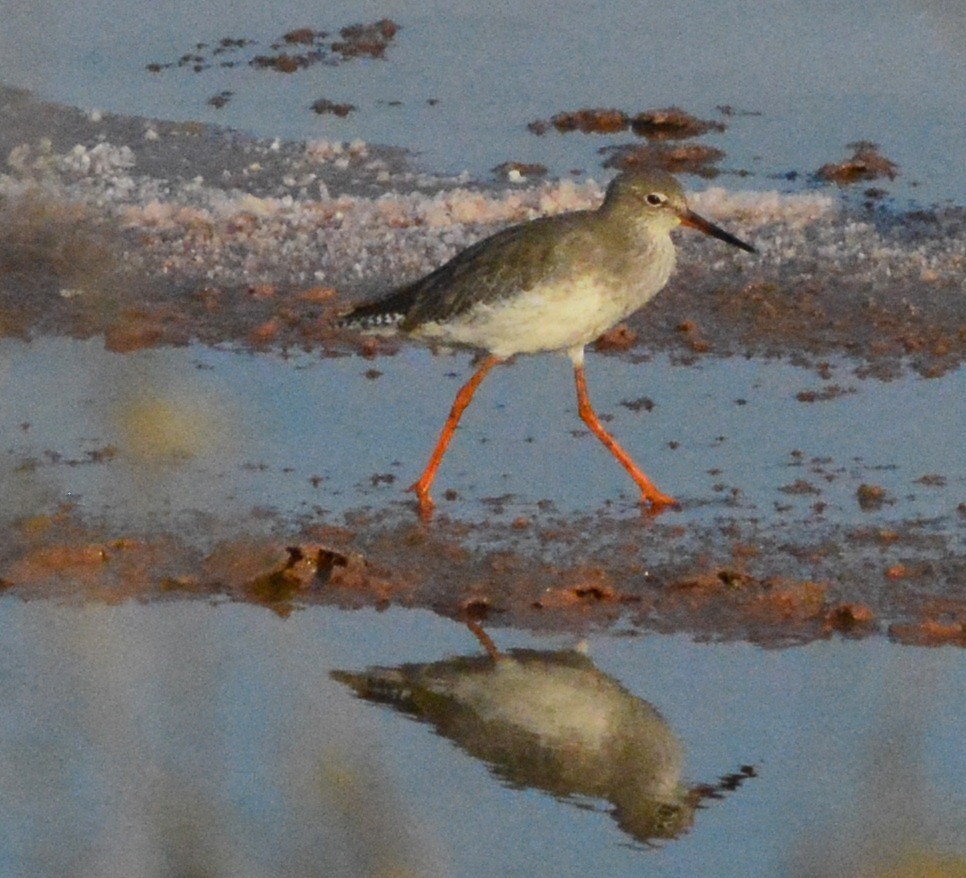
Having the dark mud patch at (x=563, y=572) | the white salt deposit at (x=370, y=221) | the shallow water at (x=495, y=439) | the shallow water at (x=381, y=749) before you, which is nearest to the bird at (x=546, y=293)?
the shallow water at (x=495, y=439)

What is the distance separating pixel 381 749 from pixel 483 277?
9.18 ft

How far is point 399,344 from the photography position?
10.3 meters

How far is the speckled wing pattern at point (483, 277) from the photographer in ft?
28.3

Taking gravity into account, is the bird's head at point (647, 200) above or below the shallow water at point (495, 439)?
above

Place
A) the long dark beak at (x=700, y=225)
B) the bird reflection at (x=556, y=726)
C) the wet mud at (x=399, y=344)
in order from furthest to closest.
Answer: the long dark beak at (x=700, y=225) → the wet mud at (x=399, y=344) → the bird reflection at (x=556, y=726)

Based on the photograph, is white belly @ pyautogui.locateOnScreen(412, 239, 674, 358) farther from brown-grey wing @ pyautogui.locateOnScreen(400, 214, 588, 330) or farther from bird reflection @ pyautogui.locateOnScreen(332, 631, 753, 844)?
bird reflection @ pyautogui.locateOnScreen(332, 631, 753, 844)

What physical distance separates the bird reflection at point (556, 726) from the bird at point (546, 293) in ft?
4.95

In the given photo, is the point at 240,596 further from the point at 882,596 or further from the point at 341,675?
the point at 882,596

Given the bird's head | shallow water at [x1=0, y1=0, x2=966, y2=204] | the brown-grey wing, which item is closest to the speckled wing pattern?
the brown-grey wing

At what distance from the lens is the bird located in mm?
8602

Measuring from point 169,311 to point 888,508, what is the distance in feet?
12.6

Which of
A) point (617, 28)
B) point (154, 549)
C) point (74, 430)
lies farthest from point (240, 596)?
point (617, 28)

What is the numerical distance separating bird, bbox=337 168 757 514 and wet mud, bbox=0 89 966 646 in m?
0.58

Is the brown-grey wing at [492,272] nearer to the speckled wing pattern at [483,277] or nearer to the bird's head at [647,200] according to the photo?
the speckled wing pattern at [483,277]
